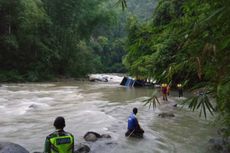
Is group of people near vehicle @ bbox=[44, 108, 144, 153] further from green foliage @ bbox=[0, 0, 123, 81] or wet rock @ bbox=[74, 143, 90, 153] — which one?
green foliage @ bbox=[0, 0, 123, 81]

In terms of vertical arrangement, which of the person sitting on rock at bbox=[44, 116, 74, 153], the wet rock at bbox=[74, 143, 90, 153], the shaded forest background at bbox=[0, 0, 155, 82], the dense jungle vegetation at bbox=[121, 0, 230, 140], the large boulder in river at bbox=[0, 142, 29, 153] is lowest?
the wet rock at bbox=[74, 143, 90, 153]

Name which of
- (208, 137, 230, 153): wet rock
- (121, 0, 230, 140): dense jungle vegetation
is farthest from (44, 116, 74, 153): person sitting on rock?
(208, 137, 230, 153): wet rock

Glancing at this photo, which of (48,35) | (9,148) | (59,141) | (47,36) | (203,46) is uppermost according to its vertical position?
(48,35)

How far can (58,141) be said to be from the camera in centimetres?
442

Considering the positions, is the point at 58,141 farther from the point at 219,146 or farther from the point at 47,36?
the point at 47,36

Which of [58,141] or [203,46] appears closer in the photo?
[203,46]

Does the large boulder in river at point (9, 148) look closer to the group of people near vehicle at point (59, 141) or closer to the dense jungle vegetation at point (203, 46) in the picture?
the group of people near vehicle at point (59, 141)

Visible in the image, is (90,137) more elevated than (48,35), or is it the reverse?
(48,35)

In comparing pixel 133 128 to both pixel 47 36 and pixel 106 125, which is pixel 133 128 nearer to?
pixel 106 125

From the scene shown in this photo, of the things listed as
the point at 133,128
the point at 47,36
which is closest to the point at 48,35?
the point at 47,36

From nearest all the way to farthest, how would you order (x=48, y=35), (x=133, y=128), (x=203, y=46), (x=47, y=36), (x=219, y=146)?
(x=203, y=46)
(x=219, y=146)
(x=133, y=128)
(x=47, y=36)
(x=48, y=35)

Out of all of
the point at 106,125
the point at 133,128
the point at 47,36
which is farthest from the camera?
the point at 47,36

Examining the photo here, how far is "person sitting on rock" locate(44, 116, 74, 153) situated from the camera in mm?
4387

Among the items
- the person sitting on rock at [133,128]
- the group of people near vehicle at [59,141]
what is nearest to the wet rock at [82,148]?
the person sitting on rock at [133,128]
